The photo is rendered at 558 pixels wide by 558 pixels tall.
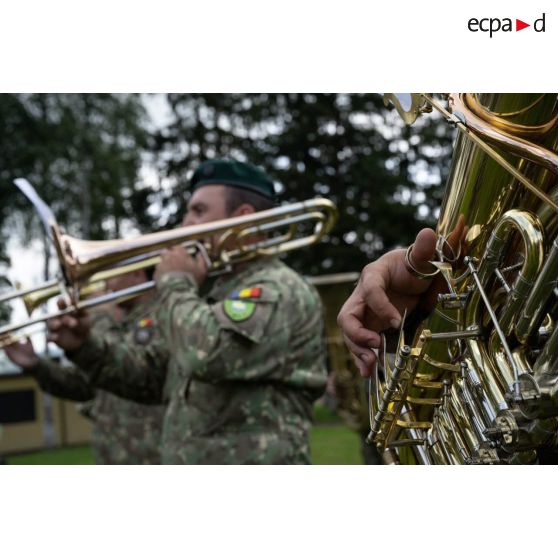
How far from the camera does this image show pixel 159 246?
2.71 meters

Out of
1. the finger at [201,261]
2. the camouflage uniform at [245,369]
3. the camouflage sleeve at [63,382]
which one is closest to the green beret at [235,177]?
the finger at [201,261]

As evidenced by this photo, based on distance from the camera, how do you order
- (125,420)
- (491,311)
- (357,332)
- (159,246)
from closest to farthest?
(491,311)
(357,332)
(159,246)
(125,420)

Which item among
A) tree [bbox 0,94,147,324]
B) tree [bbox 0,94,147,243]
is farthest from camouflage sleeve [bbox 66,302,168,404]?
tree [bbox 0,94,147,243]

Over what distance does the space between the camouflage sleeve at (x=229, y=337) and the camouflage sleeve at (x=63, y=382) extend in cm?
172

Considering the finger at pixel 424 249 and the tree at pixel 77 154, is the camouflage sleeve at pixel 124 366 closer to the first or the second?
the finger at pixel 424 249

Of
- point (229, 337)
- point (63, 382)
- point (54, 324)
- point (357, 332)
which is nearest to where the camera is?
point (357, 332)

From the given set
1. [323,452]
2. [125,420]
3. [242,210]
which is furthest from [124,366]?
[323,452]

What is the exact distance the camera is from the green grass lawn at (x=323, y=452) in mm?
7777

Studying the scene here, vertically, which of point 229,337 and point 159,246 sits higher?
point 159,246

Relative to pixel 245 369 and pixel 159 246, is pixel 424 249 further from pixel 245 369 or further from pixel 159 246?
pixel 159 246

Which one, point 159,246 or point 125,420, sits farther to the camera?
point 125,420

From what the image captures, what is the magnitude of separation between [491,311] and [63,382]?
331 centimetres

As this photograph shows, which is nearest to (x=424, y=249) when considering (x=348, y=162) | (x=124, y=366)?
(x=124, y=366)

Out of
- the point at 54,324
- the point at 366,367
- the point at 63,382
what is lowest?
the point at 63,382
